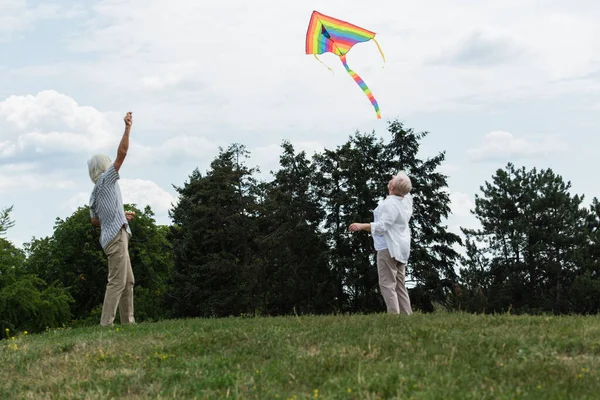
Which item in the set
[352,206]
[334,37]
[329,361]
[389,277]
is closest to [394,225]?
[389,277]

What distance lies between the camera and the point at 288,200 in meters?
54.9

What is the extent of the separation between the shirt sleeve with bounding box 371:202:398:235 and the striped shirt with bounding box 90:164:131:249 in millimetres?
4053

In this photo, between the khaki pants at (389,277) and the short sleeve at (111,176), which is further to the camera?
the short sleeve at (111,176)

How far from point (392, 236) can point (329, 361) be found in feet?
12.7

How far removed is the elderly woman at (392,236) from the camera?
11055 mm

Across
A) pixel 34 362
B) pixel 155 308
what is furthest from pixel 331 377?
pixel 155 308

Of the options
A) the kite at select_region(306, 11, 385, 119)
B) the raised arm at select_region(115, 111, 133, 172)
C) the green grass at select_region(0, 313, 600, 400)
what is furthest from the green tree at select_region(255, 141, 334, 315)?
the green grass at select_region(0, 313, 600, 400)

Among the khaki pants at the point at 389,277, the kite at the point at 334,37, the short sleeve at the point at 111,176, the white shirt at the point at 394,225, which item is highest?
the kite at the point at 334,37

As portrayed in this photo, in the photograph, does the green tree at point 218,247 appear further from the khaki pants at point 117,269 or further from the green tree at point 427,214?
the khaki pants at point 117,269

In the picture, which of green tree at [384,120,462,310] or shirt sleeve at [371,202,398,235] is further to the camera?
green tree at [384,120,462,310]

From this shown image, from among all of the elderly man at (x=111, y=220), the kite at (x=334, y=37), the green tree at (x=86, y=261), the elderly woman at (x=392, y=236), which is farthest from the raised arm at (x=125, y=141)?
the green tree at (x=86, y=261)

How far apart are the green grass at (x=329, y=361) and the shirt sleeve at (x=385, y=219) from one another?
1.39 m

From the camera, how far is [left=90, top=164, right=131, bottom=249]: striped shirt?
455 inches

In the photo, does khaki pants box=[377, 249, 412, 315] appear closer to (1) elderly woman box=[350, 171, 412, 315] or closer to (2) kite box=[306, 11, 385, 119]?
(1) elderly woman box=[350, 171, 412, 315]
